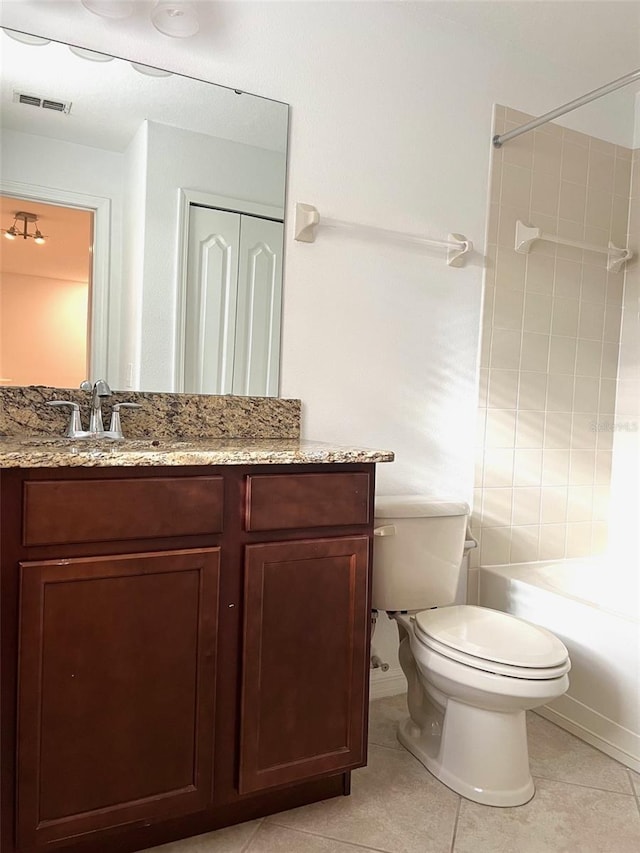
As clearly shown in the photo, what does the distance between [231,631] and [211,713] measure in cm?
19

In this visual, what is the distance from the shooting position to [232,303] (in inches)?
80.9

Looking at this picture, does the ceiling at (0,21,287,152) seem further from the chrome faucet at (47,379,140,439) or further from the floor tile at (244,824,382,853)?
the floor tile at (244,824,382,853)

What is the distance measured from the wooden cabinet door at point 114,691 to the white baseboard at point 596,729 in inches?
51.1

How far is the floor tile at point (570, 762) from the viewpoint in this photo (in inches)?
76.3

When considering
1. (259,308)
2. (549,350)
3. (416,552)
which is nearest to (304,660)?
(416,552)

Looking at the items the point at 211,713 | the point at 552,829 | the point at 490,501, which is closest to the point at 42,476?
the point at 211,713

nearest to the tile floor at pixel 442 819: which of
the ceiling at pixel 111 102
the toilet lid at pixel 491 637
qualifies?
the toilet lid at pixel 491 637

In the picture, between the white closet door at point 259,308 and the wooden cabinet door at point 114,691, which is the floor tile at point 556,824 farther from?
the white closet door at point 259,308

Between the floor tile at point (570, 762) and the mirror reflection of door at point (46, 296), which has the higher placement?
the mirror reflection of door at point (46, 296)

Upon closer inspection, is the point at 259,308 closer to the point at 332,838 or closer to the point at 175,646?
the point at 175,646

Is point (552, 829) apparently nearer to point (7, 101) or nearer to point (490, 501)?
point (490, 501)

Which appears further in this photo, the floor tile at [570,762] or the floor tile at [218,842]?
the floor tile at [570,762]

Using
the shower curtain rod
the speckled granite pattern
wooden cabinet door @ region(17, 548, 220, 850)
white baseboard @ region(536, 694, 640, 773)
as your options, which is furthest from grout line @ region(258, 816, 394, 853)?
the shower curtain rod

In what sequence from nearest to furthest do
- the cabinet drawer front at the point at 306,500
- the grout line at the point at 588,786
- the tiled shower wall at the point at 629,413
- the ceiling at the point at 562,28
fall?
1. the cabinet drawer front at the point at 306,500
2. the grout line at the point at 588,786
3. the ceiling at the point at 562,28
4. the tiled shower wall at the point at 629,413
